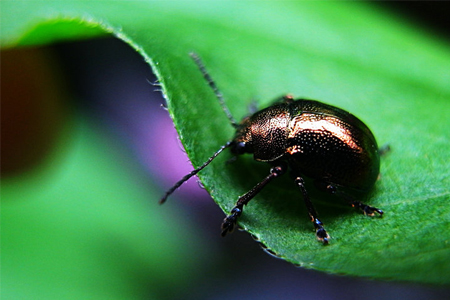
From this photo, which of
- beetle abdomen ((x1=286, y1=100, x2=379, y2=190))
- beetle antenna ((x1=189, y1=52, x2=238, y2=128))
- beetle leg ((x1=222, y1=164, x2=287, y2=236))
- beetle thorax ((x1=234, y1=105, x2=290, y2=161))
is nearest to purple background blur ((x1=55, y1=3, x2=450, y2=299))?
beetle antenna ((x1=189, y1=52, x2=238, y2=128))

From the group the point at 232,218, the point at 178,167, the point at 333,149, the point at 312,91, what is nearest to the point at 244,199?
the point at 232,218

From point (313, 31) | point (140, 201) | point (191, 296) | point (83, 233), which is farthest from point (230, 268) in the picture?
point (313, 31)

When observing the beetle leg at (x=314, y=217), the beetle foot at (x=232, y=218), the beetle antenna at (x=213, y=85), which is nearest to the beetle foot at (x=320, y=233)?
the beetle leg at (x=314, y=217)

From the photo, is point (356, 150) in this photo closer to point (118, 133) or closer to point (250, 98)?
point (250, 98)

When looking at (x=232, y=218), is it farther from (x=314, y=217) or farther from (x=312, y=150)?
(x=312, y=150)

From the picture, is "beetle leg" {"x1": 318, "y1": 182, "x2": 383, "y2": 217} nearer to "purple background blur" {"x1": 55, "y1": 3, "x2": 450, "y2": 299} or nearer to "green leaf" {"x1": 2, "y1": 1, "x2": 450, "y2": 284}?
"green leaf" {"x1": 2, "y1": 1, "x2": 450, "y2": 284}
